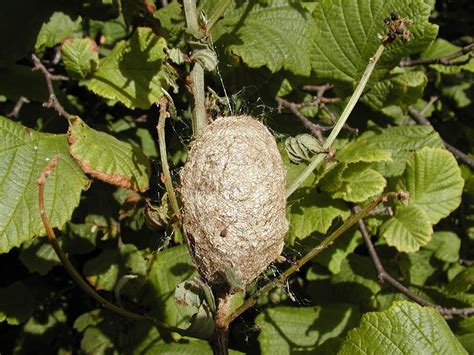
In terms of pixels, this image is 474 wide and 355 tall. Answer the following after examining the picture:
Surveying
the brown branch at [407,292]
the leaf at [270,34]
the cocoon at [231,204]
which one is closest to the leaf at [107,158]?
the cocoon at [231,204]

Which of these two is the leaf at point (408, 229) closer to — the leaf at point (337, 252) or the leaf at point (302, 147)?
the leaf at point (337, 252)

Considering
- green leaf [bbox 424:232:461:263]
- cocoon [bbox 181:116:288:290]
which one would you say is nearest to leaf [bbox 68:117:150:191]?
cocoon [bbox 181:116:288:290]

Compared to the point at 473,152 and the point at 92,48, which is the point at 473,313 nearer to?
the point at 473,152

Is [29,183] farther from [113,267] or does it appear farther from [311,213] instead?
[311,213]

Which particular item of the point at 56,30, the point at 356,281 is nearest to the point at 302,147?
the point at 356,281

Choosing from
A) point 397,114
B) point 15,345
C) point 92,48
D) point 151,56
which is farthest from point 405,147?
point 15,345

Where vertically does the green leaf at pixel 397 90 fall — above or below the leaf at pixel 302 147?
below

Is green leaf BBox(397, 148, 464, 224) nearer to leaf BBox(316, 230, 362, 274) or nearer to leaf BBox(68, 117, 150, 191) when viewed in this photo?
leaf BBox(316, 230, 362, 274)
